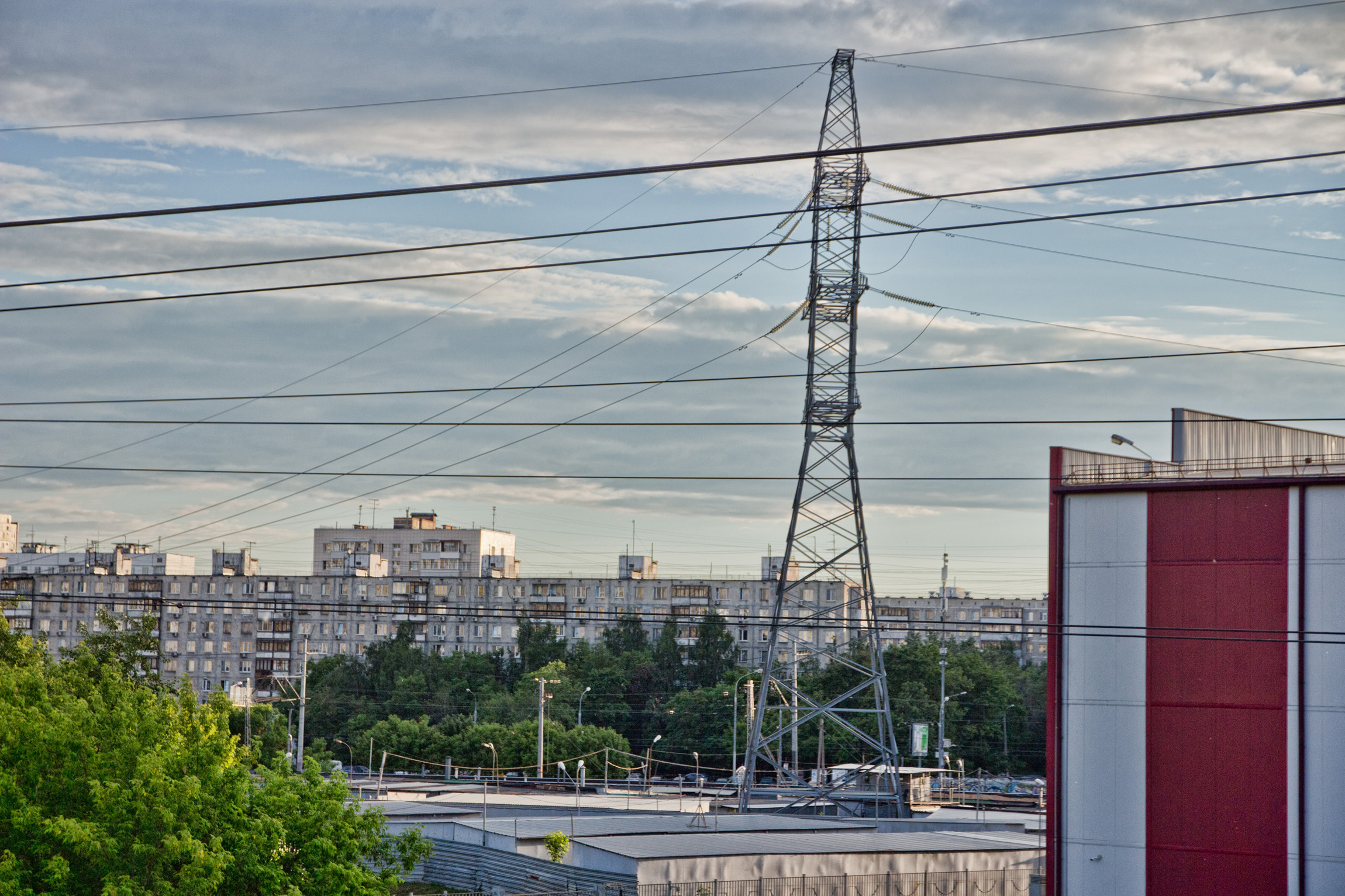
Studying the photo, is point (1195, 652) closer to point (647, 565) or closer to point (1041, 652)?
point (647, 565)

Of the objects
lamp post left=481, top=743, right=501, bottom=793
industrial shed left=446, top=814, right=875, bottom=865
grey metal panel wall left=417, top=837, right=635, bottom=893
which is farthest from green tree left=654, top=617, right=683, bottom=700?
grey metal panel wall left=417, top=837, right=635, bottom=893

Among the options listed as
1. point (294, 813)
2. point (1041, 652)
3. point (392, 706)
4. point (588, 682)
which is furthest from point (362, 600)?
point (294, 813)

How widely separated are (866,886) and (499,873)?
9.30m

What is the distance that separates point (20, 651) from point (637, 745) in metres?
56.7

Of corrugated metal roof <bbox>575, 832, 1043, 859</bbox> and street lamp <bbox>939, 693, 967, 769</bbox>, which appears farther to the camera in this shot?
street lamp <bbox>939, 693, 967, 769</bbox>

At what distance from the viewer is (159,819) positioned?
19.1 m

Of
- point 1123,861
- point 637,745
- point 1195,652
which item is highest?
point 1195,652

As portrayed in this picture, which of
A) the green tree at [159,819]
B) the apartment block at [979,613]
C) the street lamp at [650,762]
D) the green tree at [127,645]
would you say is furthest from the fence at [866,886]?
the apartment block at [979,613]

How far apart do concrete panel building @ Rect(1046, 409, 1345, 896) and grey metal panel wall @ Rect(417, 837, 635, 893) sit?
10228 mm

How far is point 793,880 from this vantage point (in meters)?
30.6

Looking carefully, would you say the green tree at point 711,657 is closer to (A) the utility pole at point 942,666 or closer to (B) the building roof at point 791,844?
(A) the utility pole at point 942,666

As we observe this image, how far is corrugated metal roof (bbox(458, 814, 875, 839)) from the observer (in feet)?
120

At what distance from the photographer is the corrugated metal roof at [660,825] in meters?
36.7

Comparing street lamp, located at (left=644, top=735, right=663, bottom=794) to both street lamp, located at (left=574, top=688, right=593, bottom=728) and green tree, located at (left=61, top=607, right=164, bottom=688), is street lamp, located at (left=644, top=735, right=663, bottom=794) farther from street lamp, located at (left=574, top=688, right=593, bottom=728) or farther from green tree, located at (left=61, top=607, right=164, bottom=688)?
green tree, located at (left=61, top=607, right=164, bottom=688)
